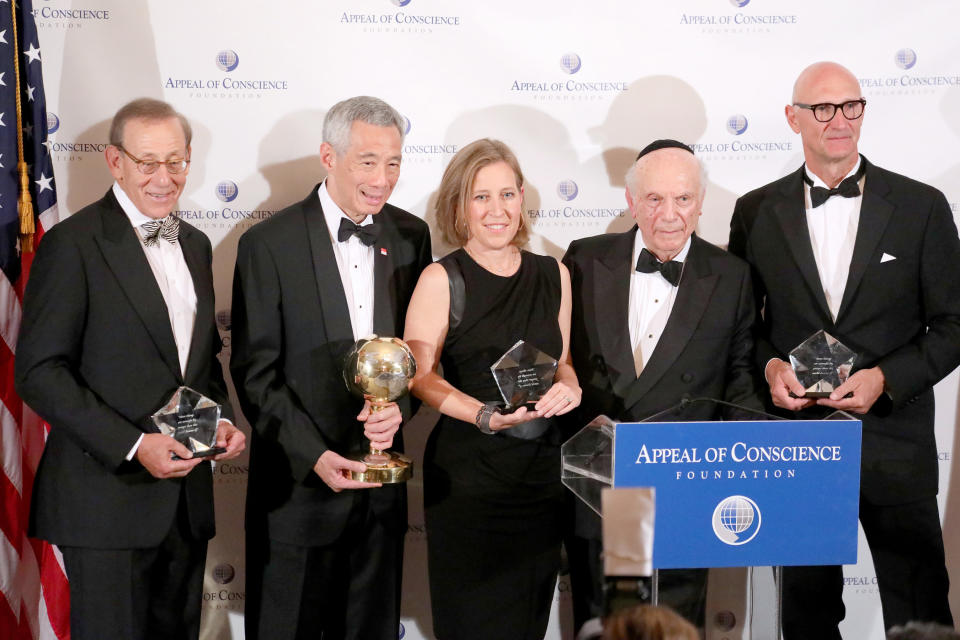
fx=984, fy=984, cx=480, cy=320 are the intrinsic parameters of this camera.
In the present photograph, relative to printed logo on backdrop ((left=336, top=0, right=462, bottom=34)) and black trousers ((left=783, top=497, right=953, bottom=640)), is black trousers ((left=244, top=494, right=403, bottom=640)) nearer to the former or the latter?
black trousers ((left=783, top=497, right=953, bottom=640))

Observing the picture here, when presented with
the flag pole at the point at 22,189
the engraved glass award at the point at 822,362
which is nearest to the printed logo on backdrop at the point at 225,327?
the flag pole at the point at 22,189

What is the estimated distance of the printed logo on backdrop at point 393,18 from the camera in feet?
14.5

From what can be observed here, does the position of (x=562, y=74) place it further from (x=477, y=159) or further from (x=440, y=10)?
(x=477, y=159)

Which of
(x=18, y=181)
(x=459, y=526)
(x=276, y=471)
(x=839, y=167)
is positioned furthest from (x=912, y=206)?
(x=18, y=181)

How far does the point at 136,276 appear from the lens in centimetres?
324

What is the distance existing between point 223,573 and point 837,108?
11.0 feet

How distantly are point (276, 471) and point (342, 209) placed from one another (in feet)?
3.24

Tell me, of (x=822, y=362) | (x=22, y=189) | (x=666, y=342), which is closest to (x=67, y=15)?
(x=22, y=189)

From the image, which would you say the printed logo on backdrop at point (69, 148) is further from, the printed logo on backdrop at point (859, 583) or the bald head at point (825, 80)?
the printed logo on backdrop at point (859, 583)

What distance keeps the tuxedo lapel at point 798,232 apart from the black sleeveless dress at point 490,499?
99 centimetres

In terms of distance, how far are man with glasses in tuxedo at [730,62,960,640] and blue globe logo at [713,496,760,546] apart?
118 cm

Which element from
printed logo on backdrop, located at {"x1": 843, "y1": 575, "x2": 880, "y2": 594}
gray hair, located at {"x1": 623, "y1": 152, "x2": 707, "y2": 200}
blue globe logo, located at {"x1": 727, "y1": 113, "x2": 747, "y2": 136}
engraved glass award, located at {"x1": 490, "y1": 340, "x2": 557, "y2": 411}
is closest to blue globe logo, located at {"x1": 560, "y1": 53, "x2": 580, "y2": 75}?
blue globe logo, located at {"x1": 727, "y1": 113, "x2": 747, "y2": 136}

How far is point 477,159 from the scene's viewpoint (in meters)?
3.52

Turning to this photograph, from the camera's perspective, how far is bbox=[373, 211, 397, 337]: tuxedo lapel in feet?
11.8
